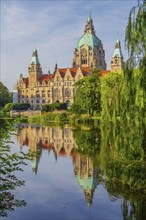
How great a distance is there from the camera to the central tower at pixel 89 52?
364 ft

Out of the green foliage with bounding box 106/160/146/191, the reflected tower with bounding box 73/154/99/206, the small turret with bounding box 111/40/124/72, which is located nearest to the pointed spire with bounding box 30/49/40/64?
the small turret with bounding box 111/40/124/72

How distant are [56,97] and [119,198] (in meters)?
94.0

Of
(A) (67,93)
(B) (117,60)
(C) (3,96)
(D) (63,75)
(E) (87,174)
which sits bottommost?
(E) (87,174)

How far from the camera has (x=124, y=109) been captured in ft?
41.0

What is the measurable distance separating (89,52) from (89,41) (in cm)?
479

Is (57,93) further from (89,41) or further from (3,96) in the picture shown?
(89,41)

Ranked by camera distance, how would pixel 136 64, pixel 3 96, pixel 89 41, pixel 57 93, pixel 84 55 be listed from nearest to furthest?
1. pixel 136 64
2. pixel 57 93
3. pixel 84 55
4. pixel 3 96
5. pixel 89 41

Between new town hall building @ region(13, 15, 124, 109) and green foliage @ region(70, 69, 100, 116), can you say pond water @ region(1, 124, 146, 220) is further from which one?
new town hall building @ region(13, 15, 124, 109)

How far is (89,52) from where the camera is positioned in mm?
111188

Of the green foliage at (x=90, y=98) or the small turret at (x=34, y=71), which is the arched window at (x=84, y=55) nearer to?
the small turret at (x=34, y=71)

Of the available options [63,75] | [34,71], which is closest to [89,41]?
[63,75]

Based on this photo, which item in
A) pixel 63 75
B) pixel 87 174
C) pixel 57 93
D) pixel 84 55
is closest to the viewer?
pixel 87 174

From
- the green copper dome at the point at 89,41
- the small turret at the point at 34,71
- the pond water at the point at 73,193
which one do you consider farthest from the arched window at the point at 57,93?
the pond water at the point at 73,193

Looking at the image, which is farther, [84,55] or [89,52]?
[84,55]
